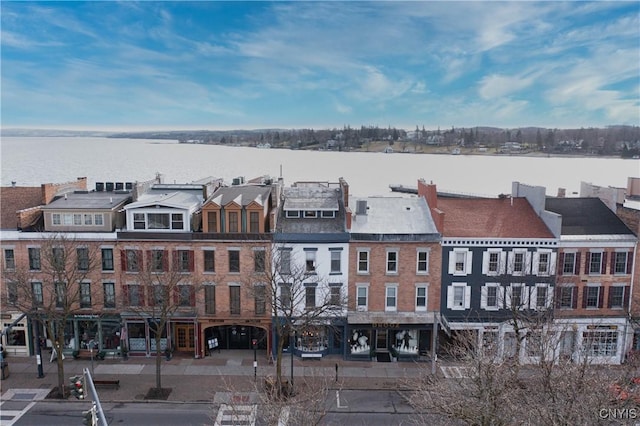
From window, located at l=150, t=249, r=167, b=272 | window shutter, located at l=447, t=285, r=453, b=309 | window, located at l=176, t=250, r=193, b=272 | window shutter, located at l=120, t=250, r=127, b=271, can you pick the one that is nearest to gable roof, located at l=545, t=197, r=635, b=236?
window shutter, located at l=447, t=285, r=453, b=309

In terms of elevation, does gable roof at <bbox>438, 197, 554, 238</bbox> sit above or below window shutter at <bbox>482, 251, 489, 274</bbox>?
above

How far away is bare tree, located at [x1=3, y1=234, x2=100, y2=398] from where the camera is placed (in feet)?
116

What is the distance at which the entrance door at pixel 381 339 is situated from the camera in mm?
41125

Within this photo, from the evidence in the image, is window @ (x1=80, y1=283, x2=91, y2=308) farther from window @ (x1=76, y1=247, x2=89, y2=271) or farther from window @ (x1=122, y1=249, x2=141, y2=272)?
window @ (x1=122, y1=249, x2=141, y2=272)

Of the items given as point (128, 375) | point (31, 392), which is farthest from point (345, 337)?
point (31, 392)

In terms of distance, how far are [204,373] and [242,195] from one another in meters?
14.8

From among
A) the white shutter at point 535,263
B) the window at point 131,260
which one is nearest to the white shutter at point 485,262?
the white shutter at point 535,263

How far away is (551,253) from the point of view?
39438 millimetres

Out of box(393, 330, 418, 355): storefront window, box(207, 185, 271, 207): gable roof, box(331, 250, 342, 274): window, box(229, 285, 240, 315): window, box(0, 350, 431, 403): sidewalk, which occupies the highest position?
box(207, 185, 271, 207): gable roof

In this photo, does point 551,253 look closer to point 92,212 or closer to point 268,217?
point 268,217

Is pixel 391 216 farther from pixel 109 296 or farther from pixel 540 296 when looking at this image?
pixel 109 296

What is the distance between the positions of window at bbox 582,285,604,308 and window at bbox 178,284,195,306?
3178cm

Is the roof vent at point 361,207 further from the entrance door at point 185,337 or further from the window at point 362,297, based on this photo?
the entrance door at point 185,337

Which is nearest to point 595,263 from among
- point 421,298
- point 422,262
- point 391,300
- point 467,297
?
point 467,297
